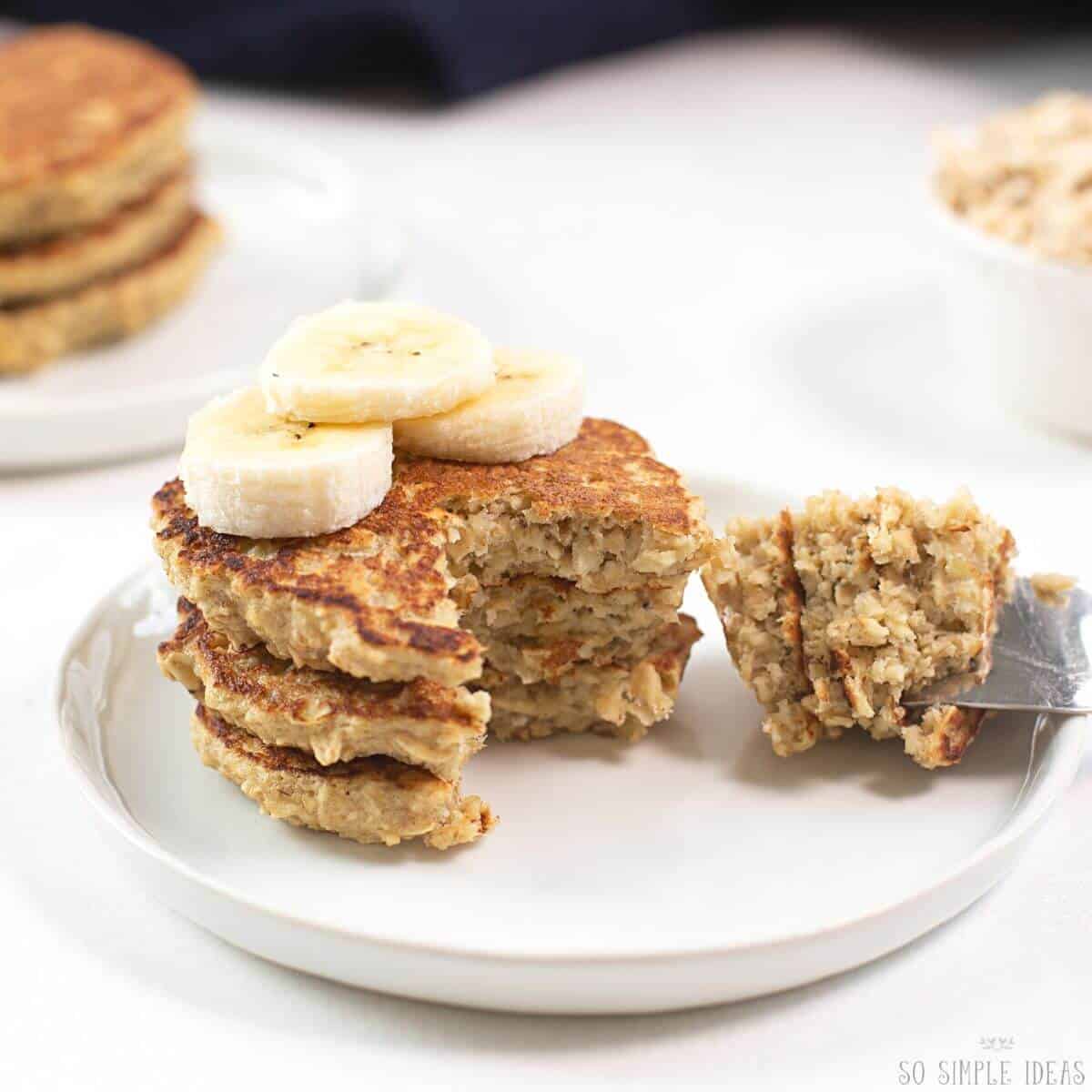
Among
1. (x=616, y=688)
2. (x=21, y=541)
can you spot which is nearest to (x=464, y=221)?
(x=21, y=541)

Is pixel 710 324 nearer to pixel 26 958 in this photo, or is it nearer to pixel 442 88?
pixel 442 88

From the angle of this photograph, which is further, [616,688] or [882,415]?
[882,415]

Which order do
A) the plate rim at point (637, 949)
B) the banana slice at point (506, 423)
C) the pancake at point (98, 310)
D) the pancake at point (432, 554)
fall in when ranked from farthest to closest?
the pancake at point (98, 310)
the banana slice at point (506, 423)
the pancake at point (432, 554)
the plate rim at point (637, 949)

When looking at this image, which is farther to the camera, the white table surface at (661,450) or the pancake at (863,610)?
the pancake at (863,610)

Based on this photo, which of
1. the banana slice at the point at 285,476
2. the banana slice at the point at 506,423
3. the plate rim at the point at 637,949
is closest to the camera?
the plate rim at the point at 637,949

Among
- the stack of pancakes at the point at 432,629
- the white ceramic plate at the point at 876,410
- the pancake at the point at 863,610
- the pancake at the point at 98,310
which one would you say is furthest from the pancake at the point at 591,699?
the pancake at the point at 98,310

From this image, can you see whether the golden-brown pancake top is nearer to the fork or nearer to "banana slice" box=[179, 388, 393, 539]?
"banana slice" box=[179, 388, 393, 539]

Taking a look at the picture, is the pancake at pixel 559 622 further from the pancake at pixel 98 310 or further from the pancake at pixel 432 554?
the pancake at pixel 98 310
